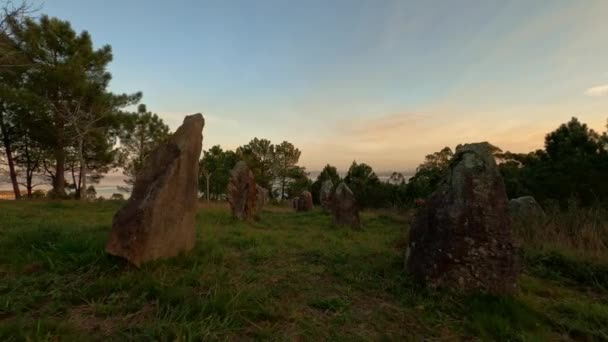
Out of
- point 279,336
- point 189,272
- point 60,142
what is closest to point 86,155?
point 60,142

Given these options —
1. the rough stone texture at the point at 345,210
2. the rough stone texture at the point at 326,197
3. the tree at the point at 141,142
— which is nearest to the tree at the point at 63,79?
the tree at the point at 141,142

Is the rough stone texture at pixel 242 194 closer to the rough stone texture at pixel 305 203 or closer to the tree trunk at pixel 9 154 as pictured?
the rough stone texture at pixel 305 203

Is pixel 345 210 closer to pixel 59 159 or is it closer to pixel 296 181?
pixel 59 159

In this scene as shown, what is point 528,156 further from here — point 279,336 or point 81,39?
point 81,39

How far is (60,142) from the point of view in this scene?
60.9 ft

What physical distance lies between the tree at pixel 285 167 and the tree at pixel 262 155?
0.84 metres

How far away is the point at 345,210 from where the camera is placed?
9734mm

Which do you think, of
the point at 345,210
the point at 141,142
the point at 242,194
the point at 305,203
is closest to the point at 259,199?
the point at 242,194

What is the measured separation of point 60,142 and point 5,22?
46.0 ft

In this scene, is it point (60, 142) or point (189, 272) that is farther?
point (60, 142)

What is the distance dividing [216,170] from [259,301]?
44.4 meters

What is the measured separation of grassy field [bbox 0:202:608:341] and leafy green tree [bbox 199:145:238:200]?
41705 mm

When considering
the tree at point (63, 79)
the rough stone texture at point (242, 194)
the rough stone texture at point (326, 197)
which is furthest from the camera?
the tree at point (63, 79)

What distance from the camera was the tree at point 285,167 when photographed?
52.0 metres
